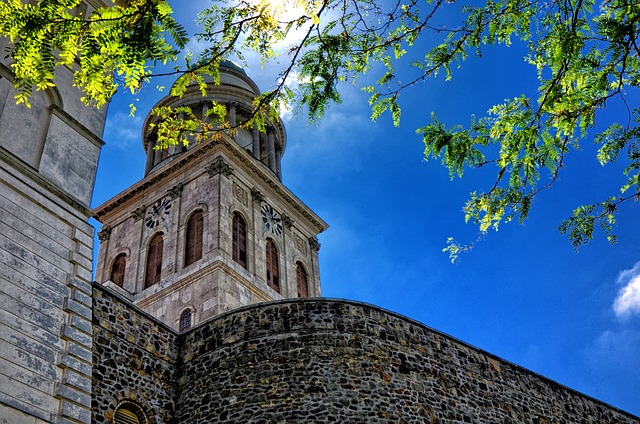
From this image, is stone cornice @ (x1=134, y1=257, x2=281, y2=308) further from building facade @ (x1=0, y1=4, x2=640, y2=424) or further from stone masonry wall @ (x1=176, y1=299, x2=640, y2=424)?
stone masonry wall @ (x1=176, y1=299, x2=640, y2=424)

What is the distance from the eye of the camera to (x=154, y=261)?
30.4m

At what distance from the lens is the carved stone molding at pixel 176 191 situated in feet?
106

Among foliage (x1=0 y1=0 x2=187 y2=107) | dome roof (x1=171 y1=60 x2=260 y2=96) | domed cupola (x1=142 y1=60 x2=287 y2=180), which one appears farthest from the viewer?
dome roof (x1=171 y1=60 x2=260 y2=96)

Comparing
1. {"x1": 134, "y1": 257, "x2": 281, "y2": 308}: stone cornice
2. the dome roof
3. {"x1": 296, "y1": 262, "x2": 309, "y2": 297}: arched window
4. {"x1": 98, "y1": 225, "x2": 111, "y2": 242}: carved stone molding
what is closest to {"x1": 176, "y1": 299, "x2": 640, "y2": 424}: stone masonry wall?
{"x1": 134, "y1": 257, "x2": 281, "y2": 308}: stone cornice

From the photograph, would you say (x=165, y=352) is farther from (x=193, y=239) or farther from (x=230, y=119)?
(x=230, y=119)

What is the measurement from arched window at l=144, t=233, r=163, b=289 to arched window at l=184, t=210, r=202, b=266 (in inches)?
56.2

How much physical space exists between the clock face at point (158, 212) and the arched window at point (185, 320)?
245 inches

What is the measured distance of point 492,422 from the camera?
1530cm

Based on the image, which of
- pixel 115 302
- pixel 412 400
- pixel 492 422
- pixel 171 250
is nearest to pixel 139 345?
pixel 115 302

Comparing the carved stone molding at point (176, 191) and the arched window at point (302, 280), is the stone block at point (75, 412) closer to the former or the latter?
the arched window at point (302, 280)

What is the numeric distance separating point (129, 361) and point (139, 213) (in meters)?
20.1

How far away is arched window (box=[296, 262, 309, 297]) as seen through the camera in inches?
1285

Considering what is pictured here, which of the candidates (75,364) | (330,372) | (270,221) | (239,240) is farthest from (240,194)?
(75,364)

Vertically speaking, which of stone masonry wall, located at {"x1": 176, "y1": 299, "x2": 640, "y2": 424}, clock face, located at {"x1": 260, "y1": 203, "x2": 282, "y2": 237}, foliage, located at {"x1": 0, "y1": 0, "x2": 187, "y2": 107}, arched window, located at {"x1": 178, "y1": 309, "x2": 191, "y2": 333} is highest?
clock face, located at {"x1": 260, "y1": 203, "x2": 282, "y2": 237}
